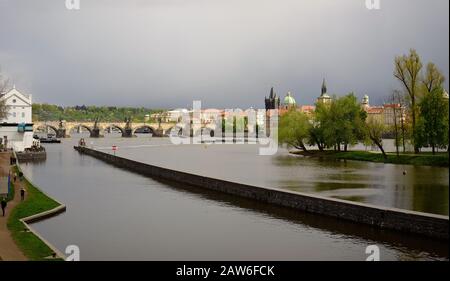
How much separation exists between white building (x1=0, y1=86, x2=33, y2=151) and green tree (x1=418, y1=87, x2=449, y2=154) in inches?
1850

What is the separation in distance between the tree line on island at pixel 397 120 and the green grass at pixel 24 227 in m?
28.5

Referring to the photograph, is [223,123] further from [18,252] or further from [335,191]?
[18,252]

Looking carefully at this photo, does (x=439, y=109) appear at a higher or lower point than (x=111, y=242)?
higher

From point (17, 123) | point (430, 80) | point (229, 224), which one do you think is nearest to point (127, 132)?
point (17, 123)

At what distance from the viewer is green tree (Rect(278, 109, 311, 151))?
7119 cm

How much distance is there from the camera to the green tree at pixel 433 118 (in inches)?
1860

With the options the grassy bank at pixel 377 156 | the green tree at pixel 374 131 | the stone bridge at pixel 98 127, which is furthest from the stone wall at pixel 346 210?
the stone bridge at pixel 98 127

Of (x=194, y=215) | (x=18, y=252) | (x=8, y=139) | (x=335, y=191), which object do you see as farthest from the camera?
(x=8, y=139)

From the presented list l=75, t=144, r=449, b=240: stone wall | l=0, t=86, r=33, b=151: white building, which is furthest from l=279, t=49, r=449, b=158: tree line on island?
l=0, t=86, r=33, b=151: white building

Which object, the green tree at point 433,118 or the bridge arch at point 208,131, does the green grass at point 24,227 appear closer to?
the green tree at point 433,118

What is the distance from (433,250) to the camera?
17.6m
